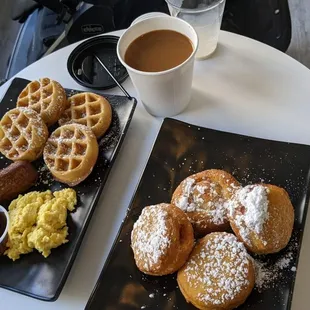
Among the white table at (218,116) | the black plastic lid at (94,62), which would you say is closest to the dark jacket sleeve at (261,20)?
the white table at (218,116)

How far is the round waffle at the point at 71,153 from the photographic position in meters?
1.10

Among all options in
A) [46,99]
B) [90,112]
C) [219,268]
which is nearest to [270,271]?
[219,268]

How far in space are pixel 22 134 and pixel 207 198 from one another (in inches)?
19.6

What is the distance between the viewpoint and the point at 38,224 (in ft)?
3.38

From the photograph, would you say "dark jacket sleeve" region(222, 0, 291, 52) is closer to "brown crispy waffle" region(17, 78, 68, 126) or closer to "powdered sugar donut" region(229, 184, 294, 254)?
"brown crispy waffle" region(17, 78, 68, 126)

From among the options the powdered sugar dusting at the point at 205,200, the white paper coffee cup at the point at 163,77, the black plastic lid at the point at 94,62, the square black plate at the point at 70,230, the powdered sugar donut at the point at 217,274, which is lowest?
the square black plate at the point at 70,230

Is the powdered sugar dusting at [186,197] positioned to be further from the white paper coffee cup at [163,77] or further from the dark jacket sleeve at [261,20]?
the dark jacket sleeve at [261,20]

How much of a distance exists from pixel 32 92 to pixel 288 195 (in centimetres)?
72

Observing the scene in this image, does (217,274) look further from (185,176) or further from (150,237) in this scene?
(185,176)

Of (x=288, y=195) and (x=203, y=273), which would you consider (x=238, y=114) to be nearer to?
(x=288, y=195)

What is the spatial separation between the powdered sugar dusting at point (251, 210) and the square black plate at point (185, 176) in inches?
3.0

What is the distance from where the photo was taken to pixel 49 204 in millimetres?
1063

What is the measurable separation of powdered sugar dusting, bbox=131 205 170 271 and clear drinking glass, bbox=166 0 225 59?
20.5 inches

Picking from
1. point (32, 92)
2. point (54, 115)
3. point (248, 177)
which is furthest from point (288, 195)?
point (32, 92)
